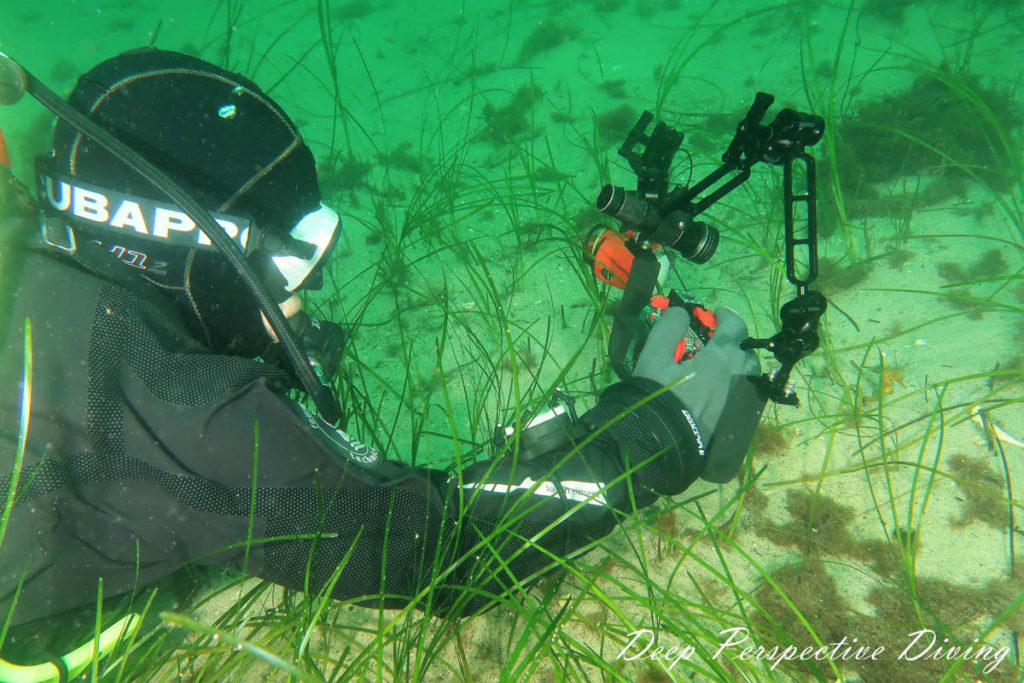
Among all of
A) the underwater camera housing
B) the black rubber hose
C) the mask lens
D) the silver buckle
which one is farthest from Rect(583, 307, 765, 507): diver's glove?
the silver buckle

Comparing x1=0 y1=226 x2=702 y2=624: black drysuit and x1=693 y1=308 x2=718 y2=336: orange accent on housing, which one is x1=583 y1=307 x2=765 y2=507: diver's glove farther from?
x1=0 y1=226 x2=702 y2=624: black drysuit

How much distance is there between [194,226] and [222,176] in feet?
0.76

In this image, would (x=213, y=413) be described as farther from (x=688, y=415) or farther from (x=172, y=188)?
(x=688, y=415)

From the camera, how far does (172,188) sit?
1437 mm

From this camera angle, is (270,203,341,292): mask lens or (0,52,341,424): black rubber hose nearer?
(0,52,341,424): black rubber hose

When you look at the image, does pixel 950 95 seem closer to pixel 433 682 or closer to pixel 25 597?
pixel 433 682

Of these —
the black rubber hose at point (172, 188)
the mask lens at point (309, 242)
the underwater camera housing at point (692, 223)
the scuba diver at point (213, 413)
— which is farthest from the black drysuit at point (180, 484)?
the underwater camera housing at point (692, 223)

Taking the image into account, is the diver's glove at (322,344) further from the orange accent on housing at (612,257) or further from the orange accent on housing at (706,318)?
the orange accent on housing at (706,318)

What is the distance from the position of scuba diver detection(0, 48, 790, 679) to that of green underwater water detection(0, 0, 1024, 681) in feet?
0.79

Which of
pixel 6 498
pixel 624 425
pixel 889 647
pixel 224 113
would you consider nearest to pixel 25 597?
pixel 6 498

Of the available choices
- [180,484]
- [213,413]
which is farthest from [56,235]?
[180,484]

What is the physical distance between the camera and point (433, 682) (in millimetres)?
1885

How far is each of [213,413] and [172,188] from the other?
2.23 feet

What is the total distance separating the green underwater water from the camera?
1784 mm
